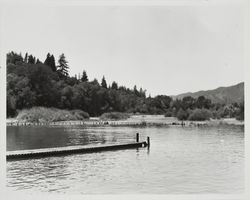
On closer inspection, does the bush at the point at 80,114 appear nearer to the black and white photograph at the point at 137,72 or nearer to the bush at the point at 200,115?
the black and white photograph at the point at 137,72

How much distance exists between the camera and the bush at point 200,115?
23.7 m

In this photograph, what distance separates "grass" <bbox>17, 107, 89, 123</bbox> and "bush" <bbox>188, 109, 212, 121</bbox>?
264 inches

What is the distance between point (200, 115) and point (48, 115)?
9316 mm

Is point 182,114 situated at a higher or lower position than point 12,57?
lower

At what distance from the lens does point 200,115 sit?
25.7 metres

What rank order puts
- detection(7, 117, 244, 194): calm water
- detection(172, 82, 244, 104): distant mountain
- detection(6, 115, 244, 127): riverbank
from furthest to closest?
1. detection(6, 115, 244, 127): riverbank
2. detection(172, 82, 244, 104): distant mountain
3. detection(7, 117, 244, 194): calm water

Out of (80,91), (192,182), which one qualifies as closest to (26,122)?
(80,91)

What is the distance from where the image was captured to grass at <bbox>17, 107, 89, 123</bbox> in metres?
23.1

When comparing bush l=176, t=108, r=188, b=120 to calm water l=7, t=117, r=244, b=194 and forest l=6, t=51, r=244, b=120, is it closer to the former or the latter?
forest l=6, t=51, r=244, b=120

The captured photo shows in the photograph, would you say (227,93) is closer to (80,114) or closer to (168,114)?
(80,114)

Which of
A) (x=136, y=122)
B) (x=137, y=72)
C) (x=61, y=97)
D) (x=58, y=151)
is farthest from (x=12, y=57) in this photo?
(x=136, y=122)

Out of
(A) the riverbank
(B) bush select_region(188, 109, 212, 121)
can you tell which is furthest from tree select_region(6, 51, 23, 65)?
(B) bush select_region(188, 109, 212, 121)

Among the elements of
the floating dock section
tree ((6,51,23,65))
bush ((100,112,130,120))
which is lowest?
the floating dock section

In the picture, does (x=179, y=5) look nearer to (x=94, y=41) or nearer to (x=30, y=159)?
(x=94, y=41)
